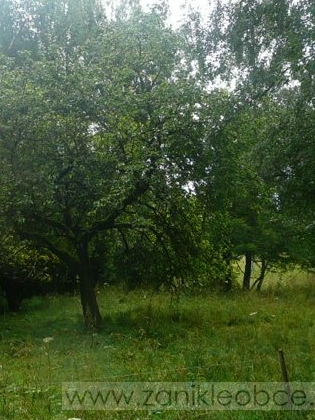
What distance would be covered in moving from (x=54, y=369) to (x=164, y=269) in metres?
6.73

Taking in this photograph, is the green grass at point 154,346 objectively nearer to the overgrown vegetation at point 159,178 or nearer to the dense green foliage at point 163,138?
the overgrown vegetation at point 159,178

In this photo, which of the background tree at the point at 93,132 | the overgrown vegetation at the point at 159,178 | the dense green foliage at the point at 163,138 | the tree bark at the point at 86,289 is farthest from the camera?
the tree bark at the point at 86,289

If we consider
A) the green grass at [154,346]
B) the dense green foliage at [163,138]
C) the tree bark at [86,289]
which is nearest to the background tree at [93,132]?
the dense green foliage at [163,138]

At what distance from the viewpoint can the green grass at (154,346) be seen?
7055 millimetres

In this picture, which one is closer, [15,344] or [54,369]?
[54,369]

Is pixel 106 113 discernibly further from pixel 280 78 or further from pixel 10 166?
pixel 280 78

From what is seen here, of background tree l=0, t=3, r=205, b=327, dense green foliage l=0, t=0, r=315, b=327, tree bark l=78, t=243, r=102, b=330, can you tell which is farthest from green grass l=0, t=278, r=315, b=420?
background tree l=0, t=3, r=205, b=327

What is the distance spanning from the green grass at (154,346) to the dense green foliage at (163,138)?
157 centimetres

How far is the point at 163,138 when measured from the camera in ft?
41.9

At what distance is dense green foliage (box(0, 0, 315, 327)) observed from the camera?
10.4 m

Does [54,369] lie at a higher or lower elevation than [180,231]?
lower

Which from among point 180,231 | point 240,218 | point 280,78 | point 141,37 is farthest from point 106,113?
point 240,218

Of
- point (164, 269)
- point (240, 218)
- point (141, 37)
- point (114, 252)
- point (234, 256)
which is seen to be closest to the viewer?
point (141, 37)

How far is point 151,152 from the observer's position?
12.1m
